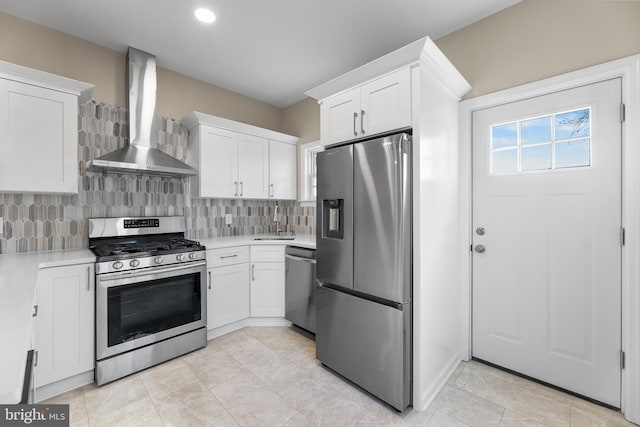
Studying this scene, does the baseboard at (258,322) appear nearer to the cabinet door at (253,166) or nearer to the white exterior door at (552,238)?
the cabinet door at (253,166)

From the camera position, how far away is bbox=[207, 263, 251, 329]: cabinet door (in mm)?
2766

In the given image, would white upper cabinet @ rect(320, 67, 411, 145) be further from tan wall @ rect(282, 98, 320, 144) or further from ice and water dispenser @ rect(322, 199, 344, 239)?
tan wall @ rect(282, 98, 320, 144)

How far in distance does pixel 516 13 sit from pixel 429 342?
97.0 inches

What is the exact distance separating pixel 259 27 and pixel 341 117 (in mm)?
1055

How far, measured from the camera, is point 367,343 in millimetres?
1961

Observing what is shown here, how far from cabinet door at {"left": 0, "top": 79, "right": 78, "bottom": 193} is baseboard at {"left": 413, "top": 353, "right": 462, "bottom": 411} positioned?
2.98 metres

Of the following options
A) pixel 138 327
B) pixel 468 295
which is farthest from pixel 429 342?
pixel 138 327

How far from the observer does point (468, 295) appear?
2367mm

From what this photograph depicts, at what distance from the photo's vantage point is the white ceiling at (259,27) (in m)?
2.11

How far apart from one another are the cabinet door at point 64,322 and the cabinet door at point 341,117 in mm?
2097

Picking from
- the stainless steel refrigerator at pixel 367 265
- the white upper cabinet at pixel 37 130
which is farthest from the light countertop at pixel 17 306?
the stainless steel refrigerator at pixel 367 265

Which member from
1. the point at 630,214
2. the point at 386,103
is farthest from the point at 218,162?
the point at 630,214

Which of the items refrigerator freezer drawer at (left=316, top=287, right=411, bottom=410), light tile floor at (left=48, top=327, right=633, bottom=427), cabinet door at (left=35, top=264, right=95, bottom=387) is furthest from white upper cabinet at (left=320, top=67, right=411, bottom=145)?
cabinet door at (left=35, top=264, right=95, bottom=387)

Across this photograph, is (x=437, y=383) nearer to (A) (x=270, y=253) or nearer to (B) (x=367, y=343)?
(B) (x=367, y=343)
